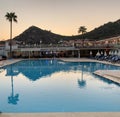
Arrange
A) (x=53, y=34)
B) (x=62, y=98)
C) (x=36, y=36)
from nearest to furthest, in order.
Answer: (x=62, y=98), (x=53, y=34), (x=36, y=36)

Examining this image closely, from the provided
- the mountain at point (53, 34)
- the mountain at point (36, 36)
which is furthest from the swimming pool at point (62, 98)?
the mountain at point (36, 36)

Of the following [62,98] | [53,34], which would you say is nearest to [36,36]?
[53,34]

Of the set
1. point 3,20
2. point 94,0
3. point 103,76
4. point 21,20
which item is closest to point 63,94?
point 103,76

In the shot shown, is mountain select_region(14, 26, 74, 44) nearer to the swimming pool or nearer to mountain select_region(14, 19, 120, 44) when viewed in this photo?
mountain select_region(14, 19, 120, 44)

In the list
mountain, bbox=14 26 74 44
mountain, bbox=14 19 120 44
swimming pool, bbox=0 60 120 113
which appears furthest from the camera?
mountain, bbox=14 26 74 44

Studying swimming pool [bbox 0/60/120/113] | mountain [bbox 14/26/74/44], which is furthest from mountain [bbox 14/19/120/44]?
swimming pool [bbox 0/60/120/113]

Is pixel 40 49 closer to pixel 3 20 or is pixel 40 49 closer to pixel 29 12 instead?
pixel 3 20

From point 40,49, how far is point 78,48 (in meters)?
7.25

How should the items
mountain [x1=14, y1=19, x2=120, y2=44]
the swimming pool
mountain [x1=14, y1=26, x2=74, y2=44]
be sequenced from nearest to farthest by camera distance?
the swimming pool, mountain [x1=14, y1=19, x2=120, y2=44], mountain [x1=14, y1=26, x2=74, y2=44]

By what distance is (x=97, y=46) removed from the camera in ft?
176

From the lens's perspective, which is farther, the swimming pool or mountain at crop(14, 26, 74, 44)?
mountain at crop(14, 26, 74, 44)

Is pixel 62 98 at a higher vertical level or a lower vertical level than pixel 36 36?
lower

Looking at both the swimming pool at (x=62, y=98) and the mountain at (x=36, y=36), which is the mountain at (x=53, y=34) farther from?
the swimming pool at (x=62, y=98)

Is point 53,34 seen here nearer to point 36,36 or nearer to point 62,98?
point 36,36
